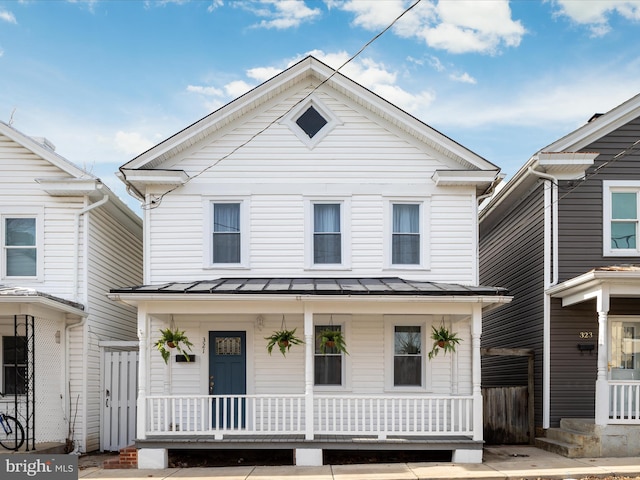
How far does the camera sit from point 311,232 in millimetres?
13906

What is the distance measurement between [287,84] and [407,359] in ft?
20.1

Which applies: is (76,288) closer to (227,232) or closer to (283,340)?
(227,232)

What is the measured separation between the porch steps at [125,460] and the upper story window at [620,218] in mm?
9924

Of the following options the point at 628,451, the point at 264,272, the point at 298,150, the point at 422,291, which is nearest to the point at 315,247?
the point at 264,272

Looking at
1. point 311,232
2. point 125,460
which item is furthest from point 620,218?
point 125,460

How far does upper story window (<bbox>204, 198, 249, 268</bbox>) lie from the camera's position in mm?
13828

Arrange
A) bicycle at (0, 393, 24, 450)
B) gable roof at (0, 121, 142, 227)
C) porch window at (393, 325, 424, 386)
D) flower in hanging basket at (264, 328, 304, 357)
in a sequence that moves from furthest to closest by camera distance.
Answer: gable roof at (0, 121, 142, 227), porch window at (393, 325, 424, 386), bicycle at (0, 393, 24, 450), flower in hanging basket at (264, 328, 304, 357)

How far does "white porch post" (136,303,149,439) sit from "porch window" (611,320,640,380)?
923cm

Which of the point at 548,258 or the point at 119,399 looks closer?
the point at 548,258

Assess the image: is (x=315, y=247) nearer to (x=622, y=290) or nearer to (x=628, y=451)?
(x=622, y=290)

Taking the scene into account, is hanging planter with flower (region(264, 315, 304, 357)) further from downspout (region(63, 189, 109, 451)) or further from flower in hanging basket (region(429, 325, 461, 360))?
downspout (region(63, 189, 109, 451))

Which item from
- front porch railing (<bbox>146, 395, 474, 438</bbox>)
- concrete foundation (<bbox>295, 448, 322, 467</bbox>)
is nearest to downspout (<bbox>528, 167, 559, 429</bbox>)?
front porch railing (<bbox>146, 395, 474, 438</bbox>)

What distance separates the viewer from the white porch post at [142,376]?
11953mm

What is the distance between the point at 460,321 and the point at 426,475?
367 centimetres
